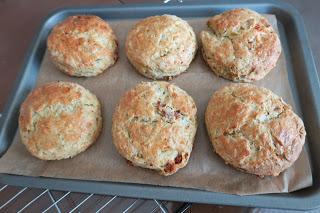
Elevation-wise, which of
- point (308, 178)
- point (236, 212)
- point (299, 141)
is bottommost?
point (236, 212)

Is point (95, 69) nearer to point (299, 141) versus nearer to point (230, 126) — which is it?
point (230, 126)

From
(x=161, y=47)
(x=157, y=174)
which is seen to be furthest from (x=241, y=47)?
(x=157, y=174)

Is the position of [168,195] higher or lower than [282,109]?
lower

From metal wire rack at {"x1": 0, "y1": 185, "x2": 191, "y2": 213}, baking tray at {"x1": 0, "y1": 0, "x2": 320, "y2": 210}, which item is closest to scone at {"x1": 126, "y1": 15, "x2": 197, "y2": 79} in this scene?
baking tray at {"x1": 0, "y1": 0, "x2": 320, "y2": 210}

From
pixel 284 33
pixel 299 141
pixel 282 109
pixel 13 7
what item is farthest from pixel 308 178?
pixel 13 7

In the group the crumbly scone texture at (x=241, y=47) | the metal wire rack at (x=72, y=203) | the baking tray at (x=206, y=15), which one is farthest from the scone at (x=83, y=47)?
the metal wire rack at (x=72, y=203)

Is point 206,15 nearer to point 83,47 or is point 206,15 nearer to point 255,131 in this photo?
point 83,47
